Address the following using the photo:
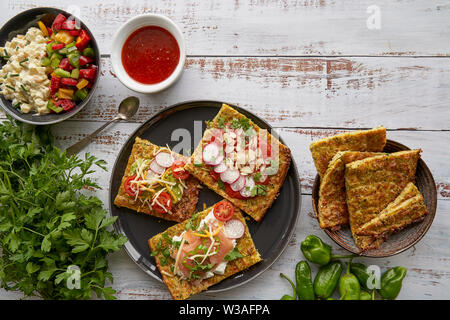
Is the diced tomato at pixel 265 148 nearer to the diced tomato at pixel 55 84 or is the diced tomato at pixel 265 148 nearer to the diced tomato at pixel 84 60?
the diced tomato at pixel 84 60

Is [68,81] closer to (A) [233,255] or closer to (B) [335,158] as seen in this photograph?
(A) [233,255]

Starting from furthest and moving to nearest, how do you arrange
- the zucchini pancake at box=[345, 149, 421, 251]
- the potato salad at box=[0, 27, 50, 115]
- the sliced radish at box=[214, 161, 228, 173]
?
the sliced radish at box=[214, 161, 228, 173], the potato salad at box=[0, 27, 50, 115], the zucchini pancake at box=[345, 149, 421, 251]

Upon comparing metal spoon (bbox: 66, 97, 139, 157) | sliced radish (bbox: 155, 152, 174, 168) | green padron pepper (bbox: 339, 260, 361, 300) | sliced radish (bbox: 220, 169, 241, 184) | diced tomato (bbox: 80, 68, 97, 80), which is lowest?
green padron pepper (bbox: 339, 260, 361, 300)

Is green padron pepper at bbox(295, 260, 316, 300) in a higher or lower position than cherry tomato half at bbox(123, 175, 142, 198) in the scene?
lower

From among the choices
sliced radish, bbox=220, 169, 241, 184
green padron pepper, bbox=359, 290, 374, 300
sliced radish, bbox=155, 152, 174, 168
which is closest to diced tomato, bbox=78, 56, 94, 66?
sliced radish, bbox=155, 152, 174, 168

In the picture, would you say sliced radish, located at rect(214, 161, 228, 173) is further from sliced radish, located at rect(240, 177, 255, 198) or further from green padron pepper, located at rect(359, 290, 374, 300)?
green padron pepper, located at rect(359, 290, 374, 300)

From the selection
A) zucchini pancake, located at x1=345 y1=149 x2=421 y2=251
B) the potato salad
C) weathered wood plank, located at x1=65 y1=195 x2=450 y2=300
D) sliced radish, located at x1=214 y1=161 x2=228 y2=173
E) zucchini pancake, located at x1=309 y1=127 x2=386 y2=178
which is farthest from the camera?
weathered wood plank, located at x1=65 y1=195 x2=450 y2=300
